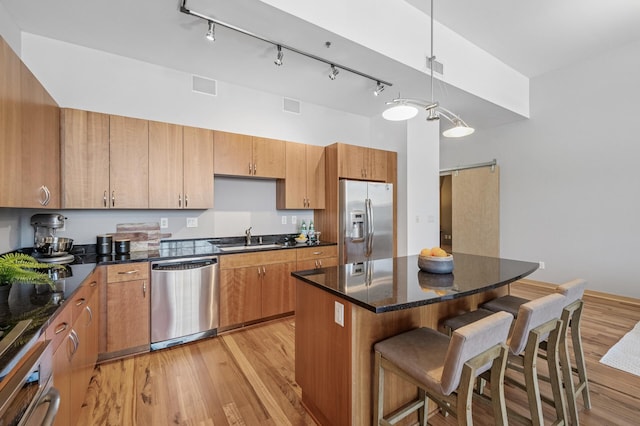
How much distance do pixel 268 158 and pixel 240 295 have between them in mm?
1705

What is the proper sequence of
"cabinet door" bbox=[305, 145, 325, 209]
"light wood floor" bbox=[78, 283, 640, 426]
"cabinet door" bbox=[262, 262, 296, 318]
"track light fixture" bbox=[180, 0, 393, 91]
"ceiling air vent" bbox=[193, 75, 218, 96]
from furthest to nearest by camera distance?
"cabinet door" bbox=[305, 145, 325, 209], "ceiling air vent" bbox=[193, 75, 218, 96], "cabinet door" bbox=[262, 262, 296, 318], "track light fixture" bbox=[180, 0, 393, 91], "light wood floor" bbox=[78, 283, 640, 426]

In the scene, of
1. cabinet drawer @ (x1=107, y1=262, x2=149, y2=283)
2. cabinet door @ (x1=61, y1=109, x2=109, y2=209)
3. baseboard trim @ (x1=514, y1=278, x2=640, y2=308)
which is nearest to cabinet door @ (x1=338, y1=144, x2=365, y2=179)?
cabinet drawer @ (x1=107, y1=262, x2=149, y2=283)

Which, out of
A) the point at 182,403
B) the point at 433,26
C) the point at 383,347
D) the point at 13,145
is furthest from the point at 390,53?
the point at 182,403

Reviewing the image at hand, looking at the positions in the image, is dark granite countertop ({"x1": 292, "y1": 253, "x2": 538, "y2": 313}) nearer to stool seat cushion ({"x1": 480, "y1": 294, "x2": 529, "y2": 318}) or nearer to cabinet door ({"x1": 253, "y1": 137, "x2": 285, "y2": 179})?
stool seat cushion ({"x1": 480, "y1": 294, "x2": 529, "y2": 318})

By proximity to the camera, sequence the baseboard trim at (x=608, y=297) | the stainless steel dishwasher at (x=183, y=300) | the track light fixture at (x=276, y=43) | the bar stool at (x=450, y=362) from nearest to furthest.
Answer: the bar stool at (x=450, y=362), the track light fixture at (x=276, y=43), the stainless steel dishwasher at (x=183, y=300), the baseboard trim at (x=608, y=297)

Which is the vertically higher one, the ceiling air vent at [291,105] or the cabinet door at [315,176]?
the ceiling air vent at [291,105]

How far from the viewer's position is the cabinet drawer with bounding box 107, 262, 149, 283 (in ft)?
8.04

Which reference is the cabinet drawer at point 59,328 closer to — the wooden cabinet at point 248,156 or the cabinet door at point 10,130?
the cabinet door at point 10,130

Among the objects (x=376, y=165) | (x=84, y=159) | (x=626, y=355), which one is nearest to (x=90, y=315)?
(x=84, y=159)

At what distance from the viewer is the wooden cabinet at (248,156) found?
3293 mm

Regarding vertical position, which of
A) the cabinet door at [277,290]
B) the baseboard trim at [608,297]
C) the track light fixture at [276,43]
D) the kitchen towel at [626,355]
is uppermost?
the track light fixture at [276,43]

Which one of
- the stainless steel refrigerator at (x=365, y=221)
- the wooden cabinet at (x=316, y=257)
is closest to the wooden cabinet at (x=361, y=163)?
the stainless steel refrigerator at (x=365, y=221)

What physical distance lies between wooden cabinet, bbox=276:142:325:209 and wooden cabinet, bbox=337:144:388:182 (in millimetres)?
328

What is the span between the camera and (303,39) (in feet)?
8.42
